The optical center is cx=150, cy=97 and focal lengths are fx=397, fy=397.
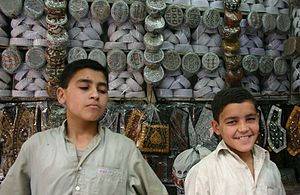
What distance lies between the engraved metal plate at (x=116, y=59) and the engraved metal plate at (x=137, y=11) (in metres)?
0.29

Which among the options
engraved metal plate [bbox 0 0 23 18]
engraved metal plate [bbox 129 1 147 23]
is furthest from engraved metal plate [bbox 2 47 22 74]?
engraved metal plate [bbox 129 1 147 23]

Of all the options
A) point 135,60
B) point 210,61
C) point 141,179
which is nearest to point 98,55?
point 135,60

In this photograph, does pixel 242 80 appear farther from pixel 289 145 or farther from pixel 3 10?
pixel 3 10

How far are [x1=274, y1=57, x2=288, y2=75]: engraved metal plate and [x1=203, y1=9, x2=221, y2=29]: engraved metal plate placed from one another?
66cm

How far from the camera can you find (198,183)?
144 centimetres

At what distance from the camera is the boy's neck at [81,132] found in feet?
4.94

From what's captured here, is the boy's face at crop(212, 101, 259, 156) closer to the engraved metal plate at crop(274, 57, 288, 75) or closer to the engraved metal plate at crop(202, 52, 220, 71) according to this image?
the engraved metal plate at crop(202, 52, 220, 71)

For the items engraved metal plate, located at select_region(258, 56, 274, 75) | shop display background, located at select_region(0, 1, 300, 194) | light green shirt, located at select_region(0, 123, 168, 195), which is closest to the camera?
A: light green shirt, located at select_region(0, 123, 168, 195)

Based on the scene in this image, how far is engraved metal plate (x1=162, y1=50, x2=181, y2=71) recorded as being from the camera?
3246 millimetres

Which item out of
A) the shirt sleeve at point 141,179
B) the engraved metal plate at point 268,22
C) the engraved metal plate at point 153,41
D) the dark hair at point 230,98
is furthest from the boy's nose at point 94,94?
the engraved metal plate at point 268,22

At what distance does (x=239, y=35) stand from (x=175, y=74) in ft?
2.17

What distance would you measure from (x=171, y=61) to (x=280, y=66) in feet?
Result: 3.35

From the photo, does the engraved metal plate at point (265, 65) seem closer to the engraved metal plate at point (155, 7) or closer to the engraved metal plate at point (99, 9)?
the engraved metal plate at point (155, 7)

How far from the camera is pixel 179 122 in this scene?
125 inches
